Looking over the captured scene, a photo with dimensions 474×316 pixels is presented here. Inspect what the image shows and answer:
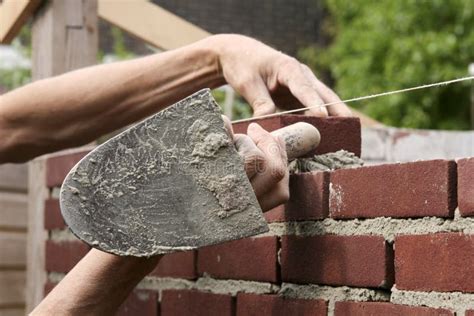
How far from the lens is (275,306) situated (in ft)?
7.08

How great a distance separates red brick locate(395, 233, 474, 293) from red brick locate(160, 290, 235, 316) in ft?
1.84

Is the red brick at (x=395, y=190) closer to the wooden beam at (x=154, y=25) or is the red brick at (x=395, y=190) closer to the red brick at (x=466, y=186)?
the red brick at (x=466, y=186)

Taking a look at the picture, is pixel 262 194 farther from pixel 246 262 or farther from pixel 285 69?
pixel 285 69

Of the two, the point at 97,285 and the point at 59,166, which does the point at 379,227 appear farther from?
the point at 59,166

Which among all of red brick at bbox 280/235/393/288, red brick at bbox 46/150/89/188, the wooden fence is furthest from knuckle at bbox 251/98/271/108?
the wooden fence

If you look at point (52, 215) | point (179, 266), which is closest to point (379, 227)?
point (179, 266)

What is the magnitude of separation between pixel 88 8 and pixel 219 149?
5.90 feet

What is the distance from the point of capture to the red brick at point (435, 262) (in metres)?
1.71

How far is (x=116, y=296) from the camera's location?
2021 millimetres

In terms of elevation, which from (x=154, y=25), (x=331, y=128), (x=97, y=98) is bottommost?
(x=331, y=128)

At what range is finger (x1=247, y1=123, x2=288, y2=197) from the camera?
188 centimetres

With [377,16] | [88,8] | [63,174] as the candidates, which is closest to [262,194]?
[63,174]

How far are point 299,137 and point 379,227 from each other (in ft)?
1.01

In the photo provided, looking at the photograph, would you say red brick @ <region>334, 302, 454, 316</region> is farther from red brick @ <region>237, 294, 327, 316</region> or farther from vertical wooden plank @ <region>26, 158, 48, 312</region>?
vertical wooden plank @ <region>26, 158, 48, 312</region>
